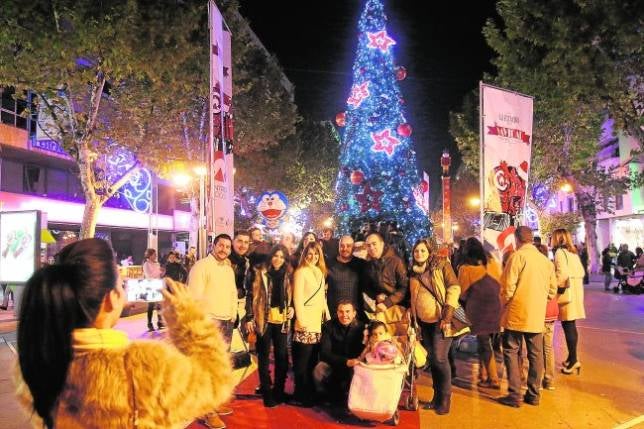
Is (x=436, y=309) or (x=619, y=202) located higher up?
(x=619, y=202)

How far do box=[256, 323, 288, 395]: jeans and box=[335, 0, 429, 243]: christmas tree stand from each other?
46.4 ft

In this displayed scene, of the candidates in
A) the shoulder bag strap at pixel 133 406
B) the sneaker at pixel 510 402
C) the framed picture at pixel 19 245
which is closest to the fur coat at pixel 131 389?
the shoulder bag strap at pixel 133 406

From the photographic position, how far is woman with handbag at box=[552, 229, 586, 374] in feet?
25.3

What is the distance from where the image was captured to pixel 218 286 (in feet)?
20.1

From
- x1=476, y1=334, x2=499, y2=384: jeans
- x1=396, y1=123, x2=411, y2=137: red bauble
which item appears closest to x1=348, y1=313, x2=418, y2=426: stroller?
x1=476, y1=334, x2=499, y2=384: jeans

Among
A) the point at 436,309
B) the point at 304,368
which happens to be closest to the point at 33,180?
the point at 304,368

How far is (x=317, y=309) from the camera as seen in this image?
6.68 m

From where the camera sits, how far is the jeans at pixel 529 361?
652cm

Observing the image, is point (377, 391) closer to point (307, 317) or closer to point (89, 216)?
point (307, 317)

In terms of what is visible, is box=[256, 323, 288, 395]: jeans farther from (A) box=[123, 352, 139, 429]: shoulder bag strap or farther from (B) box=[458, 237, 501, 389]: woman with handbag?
(A) box=[123, 352, 139, 429]: shoulder bag strap

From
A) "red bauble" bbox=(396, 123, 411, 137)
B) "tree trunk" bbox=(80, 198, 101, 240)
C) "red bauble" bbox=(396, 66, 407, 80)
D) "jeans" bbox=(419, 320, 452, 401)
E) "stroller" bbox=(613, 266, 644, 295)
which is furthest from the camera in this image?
"red bauble" bbox=(396, 66, 407, 80)

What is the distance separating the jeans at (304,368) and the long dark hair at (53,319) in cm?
500

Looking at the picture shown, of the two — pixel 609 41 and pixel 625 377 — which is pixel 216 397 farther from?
pixel 609 41

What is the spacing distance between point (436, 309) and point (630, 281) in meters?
16.3
